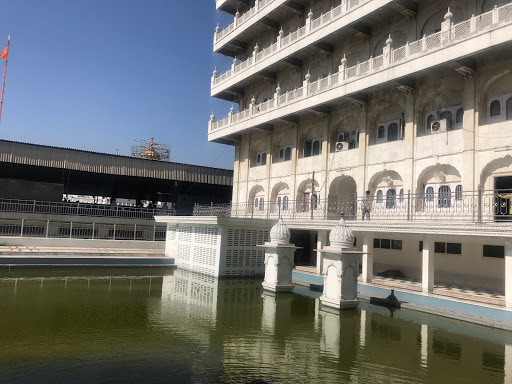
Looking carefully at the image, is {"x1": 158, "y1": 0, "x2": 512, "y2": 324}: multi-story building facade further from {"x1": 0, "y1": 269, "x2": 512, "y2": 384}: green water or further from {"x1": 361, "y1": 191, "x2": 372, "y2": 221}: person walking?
{"x1": 0, "y1": 269, "x2": 512, "y2": 384}: green water

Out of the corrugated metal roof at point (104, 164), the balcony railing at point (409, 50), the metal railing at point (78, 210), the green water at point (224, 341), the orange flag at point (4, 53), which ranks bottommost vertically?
the green water at point (224, 341)

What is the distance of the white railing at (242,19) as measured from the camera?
1124 inches

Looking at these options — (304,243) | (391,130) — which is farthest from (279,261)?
(391,130)

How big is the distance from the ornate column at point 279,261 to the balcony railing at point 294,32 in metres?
12.1

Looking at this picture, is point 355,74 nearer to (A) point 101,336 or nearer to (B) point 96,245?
(A) point 101,336

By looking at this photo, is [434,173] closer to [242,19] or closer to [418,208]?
[418,208]

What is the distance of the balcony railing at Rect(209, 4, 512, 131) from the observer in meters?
15.3

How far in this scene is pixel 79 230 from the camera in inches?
1177

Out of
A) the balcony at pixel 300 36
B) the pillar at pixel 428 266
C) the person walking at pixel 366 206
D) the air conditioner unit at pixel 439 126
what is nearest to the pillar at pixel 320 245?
the person walking at pixel 366 206

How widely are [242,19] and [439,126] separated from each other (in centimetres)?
1780

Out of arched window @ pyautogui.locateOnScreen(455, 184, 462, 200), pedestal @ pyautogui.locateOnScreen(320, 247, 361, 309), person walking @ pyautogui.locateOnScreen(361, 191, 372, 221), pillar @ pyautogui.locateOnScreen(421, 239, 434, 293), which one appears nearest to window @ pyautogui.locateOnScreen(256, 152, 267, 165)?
person walking @ pyautogui.locateOnScreen(361, 191, 372, 221)

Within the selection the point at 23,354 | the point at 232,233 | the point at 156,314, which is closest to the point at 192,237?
the point at 232,233

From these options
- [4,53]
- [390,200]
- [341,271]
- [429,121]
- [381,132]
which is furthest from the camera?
[4,53]

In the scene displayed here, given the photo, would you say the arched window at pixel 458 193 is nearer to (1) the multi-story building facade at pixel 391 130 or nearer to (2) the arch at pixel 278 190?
(1) the multi-story building facade at pixel 391 130
